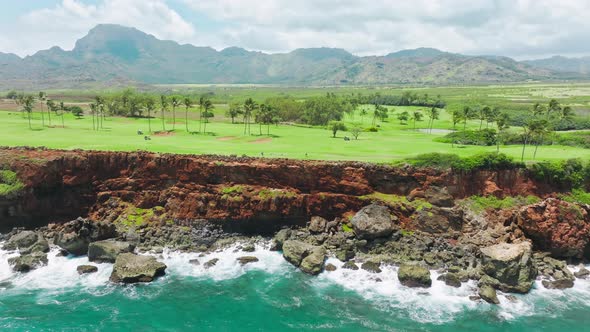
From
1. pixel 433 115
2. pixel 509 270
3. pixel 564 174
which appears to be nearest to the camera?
pixel 509 270

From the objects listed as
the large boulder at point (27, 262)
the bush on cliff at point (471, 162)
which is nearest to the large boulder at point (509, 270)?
the bush on cliff at point (471, 162)

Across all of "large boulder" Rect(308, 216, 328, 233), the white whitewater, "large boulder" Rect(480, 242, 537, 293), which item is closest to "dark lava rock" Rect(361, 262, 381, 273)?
the white whitewater

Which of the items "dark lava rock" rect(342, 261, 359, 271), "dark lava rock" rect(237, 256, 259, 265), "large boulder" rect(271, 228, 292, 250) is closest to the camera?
"dark lava rock" rect(342, 261, 359, 271)

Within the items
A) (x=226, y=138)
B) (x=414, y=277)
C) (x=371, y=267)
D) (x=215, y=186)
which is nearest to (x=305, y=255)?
(x=371, y=267)

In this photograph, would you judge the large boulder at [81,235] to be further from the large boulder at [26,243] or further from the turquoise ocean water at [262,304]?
the turquoise ocean water at [262,304]

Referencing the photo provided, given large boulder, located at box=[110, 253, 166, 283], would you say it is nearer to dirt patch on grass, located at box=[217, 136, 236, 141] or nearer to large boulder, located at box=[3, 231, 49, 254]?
large boulder, located at box=[3, 231, 49, 254]

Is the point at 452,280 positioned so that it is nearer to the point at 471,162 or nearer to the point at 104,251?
the point at 471,162
